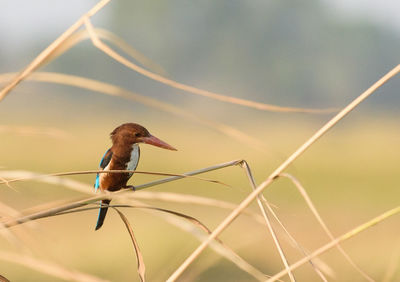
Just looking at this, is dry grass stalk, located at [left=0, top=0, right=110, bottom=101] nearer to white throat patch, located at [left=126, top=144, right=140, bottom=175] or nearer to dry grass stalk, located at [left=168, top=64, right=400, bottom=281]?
dry grass stalk, located at [left=168, top=64, right=400, bottom=281]

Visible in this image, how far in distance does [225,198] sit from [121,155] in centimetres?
1820

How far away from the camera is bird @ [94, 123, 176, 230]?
2225 mm

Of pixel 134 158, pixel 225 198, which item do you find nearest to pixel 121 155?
pixel 134 158

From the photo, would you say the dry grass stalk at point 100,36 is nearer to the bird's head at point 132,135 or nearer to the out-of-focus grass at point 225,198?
the out-of-focus grass at point 225,198

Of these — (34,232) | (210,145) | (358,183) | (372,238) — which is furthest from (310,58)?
(34,232)

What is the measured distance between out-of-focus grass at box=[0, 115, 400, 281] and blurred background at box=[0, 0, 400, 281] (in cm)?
4

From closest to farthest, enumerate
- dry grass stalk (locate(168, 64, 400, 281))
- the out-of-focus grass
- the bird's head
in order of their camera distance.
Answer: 1. dry grass stalk (locate(168, 64, 400, 281))
2. the bird's head
3. the out-of-focus grass

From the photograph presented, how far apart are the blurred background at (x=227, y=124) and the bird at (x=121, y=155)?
61cm

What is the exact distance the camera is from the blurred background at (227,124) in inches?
388

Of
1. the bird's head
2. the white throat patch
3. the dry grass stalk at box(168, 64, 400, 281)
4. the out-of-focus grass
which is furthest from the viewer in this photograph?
the out-of-focus grass

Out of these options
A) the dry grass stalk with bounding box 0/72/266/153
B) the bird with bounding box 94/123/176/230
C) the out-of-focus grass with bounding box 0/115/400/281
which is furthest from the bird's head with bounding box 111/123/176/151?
the dry grass stalk with bounding box 0/72/266/153

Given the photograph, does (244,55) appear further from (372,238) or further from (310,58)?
(372,238)

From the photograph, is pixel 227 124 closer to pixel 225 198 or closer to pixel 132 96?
pixel 225 198

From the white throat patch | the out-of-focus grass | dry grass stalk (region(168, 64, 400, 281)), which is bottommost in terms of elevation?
dry grass stalk (region(168, 64, 400, 281))
